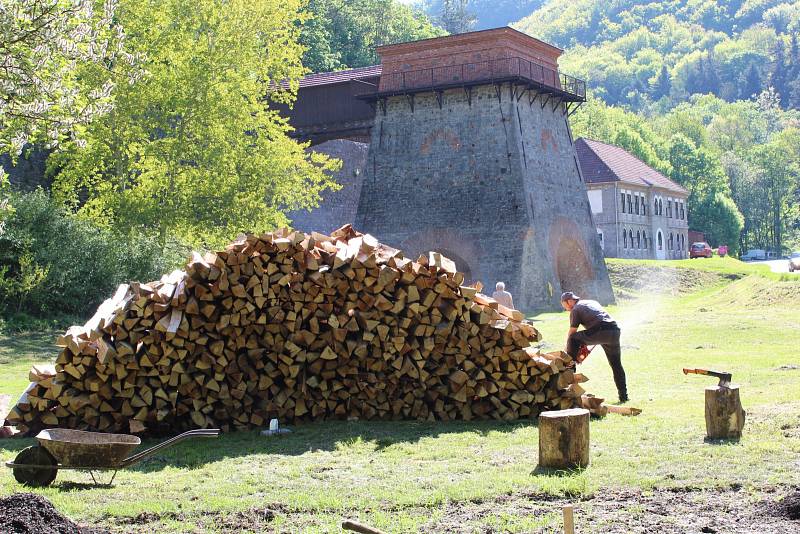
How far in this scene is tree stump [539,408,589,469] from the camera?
337 inches

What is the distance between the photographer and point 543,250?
38.4 metres

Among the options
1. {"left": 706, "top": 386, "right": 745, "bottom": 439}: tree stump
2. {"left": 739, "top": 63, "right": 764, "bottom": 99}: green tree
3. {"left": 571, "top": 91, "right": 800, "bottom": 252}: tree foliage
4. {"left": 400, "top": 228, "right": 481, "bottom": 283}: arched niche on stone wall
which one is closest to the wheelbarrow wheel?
{"left": 706, "top": 386, "right": 745, "bottom": 439}: tree stump

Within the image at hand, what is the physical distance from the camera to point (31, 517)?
631cm

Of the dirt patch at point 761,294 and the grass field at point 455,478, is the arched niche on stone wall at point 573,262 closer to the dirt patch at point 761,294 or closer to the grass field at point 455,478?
the dirt patch at point 761,294

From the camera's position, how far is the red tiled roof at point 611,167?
205 ft

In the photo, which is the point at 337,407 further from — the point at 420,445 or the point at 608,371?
the point at 608,371

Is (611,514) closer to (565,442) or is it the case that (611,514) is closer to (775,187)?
(565,442)

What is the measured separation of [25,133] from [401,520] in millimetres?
7800

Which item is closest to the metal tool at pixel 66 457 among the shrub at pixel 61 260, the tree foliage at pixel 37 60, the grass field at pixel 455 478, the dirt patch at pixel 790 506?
the grass field at pixel 455 478

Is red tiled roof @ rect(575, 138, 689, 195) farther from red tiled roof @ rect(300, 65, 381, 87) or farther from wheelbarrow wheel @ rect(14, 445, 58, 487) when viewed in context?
wheelbarrow wheel @ rect(14, 445, 58, 487)

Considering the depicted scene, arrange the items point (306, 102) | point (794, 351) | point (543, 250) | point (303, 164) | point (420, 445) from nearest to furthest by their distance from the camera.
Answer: point (420, 445) < point (794, 351) < point (303, 164) < point (543, 250) < point (306, 102)

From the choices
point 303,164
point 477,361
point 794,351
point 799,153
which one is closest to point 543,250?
point 303,164

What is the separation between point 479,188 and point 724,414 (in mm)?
29361

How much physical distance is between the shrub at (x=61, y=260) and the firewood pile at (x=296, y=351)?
14.4 metres
